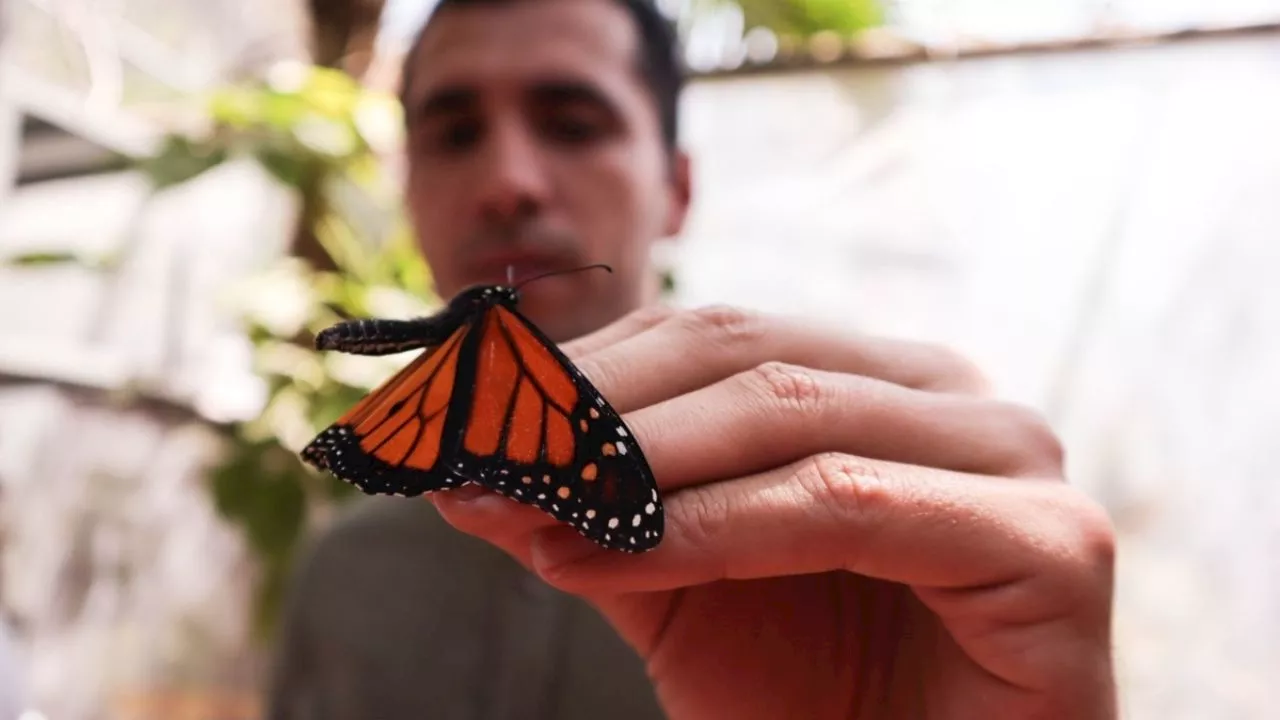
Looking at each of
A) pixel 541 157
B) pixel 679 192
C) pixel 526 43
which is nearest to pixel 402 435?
pixel 541 157

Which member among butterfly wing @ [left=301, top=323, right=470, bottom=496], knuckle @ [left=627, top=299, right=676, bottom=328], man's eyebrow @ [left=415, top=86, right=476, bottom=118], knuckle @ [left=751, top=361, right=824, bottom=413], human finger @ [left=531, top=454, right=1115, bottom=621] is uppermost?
man's eyebrow @ [left=415, top=86, right=476, bottom=118]

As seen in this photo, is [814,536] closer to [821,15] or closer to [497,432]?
[497,432]

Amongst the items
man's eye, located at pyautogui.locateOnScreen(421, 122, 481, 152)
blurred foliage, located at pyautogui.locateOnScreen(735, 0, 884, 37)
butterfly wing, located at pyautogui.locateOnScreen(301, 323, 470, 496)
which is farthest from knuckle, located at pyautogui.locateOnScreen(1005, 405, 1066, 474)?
blurred foliage, located at pyautogui.locateOnScreen(735, 0, 884, 37)

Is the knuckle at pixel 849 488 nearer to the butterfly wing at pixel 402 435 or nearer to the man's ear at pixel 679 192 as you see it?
the butterfly wing at pixel 402 435

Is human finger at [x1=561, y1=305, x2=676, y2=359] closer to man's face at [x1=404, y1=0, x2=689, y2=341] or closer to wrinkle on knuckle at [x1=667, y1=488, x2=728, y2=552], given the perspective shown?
wrinkle on knuckle at [x1=667, y1=488, x2=728, y2=552]

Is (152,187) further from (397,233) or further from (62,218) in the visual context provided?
(62,218)

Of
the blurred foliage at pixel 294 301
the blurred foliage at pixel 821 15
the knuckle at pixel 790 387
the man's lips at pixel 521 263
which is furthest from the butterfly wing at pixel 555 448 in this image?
the blurred foliage at pixel 821 15
